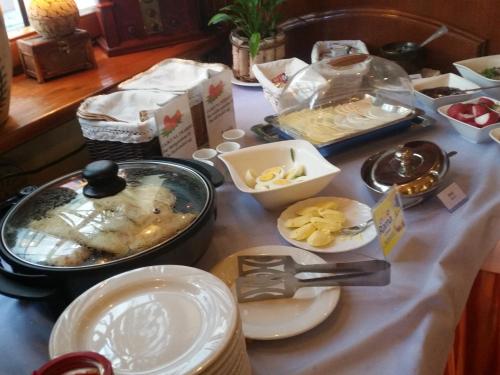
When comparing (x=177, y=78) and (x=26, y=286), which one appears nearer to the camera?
(x=26, y=286)

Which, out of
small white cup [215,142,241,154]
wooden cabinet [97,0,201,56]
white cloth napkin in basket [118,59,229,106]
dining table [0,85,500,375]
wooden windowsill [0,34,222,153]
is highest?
Result: wooden cabinet [97,0,201,56]

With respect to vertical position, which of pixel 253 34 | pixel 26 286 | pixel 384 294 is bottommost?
pixel 384 294

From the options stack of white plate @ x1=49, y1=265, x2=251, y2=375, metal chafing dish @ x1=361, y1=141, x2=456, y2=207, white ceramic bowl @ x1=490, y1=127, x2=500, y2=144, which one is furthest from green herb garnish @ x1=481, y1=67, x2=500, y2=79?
stack of white plate @ x1=49, y1=265, x2=251, y2=375

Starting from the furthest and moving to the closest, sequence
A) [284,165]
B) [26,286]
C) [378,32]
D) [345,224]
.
Answer: [378,32]
[284,165]
[345,224]
[26,286]

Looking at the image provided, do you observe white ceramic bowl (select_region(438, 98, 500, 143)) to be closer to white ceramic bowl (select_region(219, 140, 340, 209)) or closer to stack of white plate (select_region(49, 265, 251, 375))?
white ceramic bowl (select_region(219, 140, 340, 209))

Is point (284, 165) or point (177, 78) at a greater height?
point (177, 78)

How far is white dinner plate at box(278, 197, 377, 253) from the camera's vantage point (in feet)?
2.56

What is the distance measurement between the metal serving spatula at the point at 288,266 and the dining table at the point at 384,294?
0.03 meters

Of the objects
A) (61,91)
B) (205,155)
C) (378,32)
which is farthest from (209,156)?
(378,32)

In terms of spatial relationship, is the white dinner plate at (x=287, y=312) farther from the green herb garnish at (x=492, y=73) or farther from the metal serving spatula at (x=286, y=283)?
the green herb garnish at (x=492, y=73)

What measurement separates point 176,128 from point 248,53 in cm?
57

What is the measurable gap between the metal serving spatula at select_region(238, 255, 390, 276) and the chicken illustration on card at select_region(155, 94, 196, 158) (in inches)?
12.3

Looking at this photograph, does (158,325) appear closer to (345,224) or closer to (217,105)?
(345,224)

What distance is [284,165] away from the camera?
982 millimetres
